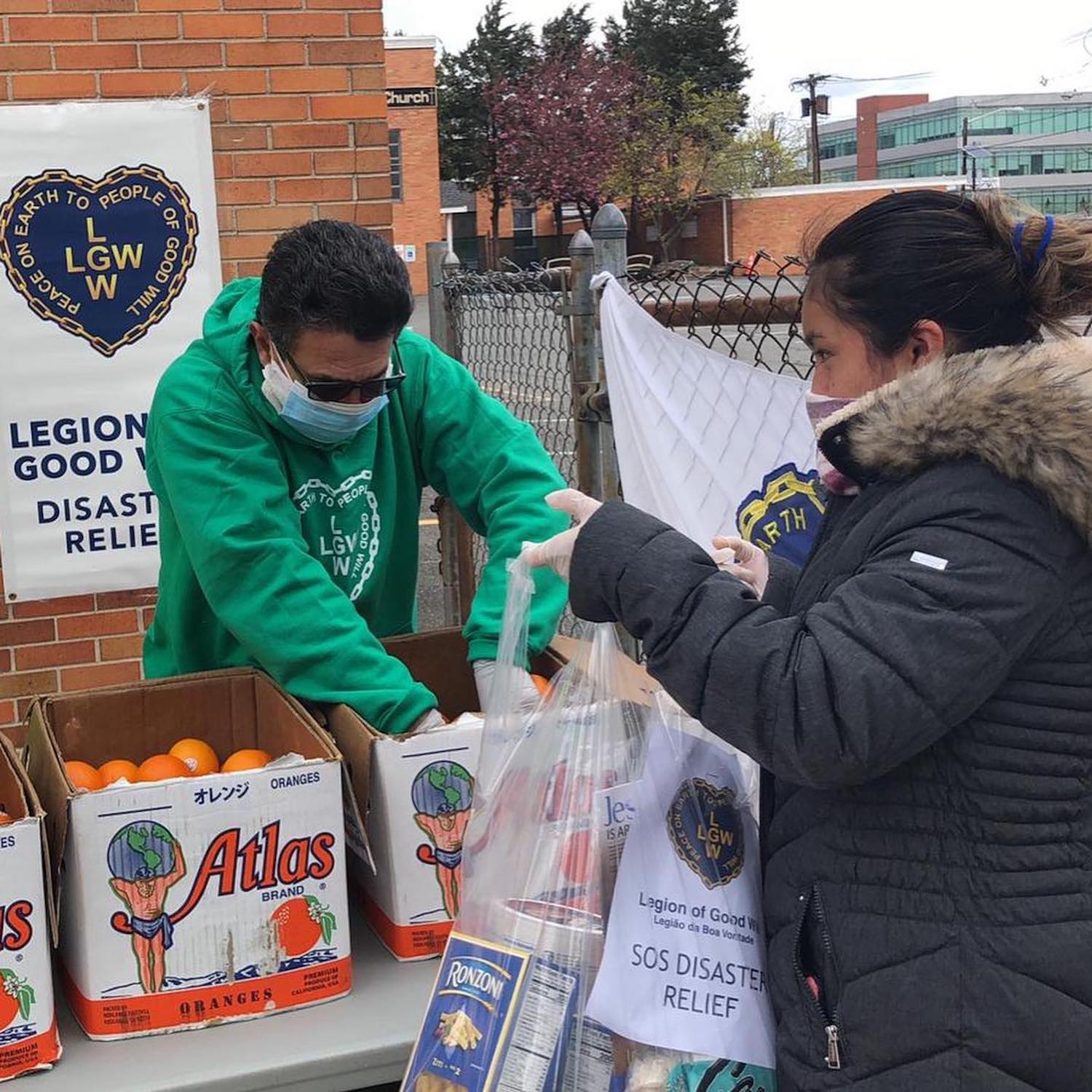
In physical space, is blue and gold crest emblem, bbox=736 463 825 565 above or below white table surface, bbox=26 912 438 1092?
above

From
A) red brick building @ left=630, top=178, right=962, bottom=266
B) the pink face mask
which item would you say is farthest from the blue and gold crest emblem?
red brick building @ left=630, top=178, right=962, bottom=266

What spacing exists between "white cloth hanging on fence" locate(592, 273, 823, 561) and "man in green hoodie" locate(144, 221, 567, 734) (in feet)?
1.65

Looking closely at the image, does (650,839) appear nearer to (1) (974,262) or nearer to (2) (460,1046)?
(2) (460,1046)

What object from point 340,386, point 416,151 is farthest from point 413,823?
point 416,151

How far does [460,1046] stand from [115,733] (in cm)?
101

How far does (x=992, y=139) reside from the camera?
73688 millimetres

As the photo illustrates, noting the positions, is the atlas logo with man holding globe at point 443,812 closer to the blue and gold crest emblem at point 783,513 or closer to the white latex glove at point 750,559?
the white latex glove at point 750,559

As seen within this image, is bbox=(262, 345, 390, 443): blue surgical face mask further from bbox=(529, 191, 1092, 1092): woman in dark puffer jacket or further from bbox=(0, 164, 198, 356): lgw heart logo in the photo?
bbox=(0, 164, 198, 356): lgw heart logo

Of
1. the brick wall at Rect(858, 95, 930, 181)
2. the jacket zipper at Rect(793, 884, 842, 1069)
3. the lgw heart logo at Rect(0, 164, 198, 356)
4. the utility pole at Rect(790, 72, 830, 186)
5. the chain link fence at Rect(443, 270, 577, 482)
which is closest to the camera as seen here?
the jacket zipper at Rect(793, 884, 842, 1069)

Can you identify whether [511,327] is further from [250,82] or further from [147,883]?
[147,883]

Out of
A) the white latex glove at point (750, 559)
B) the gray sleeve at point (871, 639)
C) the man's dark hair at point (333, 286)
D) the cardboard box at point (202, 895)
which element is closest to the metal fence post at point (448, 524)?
the man's dark hair at point (333, 286)

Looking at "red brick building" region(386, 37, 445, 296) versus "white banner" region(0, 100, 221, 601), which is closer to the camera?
"white banner" region(0, 100, 221, 601)

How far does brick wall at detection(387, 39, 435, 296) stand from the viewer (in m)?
37.6

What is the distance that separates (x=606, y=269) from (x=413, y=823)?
5.39 feet
